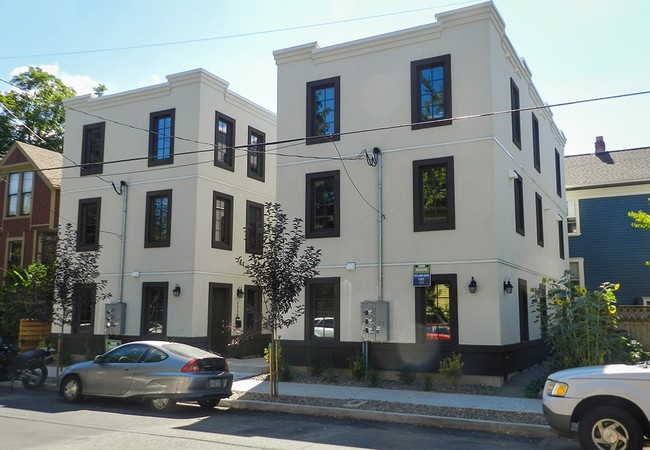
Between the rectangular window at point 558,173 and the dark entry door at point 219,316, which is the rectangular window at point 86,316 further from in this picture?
the rectangular window at point 558,173

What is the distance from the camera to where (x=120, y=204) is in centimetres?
2078

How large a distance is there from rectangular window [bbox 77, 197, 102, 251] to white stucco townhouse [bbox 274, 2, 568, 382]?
7.72 metres

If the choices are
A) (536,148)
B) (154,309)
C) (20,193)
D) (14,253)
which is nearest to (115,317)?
(154,309)

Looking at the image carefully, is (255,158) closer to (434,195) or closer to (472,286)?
(434,195)

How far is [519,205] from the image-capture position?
1739 centimetres

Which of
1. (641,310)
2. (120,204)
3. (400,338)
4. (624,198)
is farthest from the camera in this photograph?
(624,198)

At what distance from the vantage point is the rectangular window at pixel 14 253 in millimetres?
26491

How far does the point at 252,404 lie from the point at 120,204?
11.2 meters

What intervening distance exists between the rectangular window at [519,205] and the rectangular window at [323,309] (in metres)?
5.47

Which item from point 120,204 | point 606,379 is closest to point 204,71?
point 120,204

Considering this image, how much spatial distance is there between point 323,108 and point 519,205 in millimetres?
6339

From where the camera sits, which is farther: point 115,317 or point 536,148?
point 536,148

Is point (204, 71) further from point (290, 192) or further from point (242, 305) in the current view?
point (242, 305)

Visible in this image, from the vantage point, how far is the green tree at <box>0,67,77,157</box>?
35.8 meters
